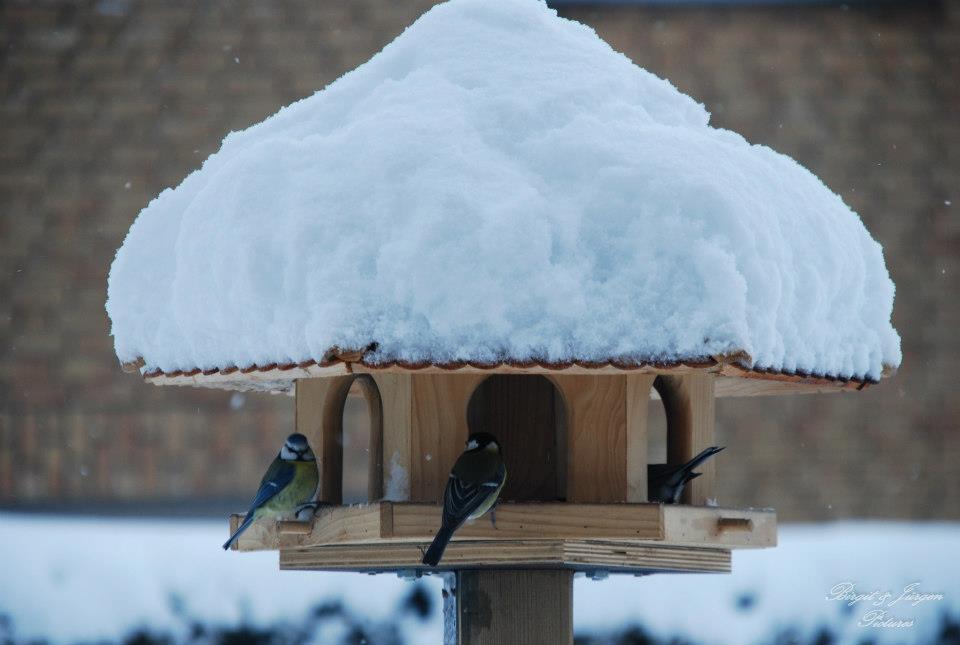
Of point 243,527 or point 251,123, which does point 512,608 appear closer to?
point 243,527

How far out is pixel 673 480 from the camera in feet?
11.7

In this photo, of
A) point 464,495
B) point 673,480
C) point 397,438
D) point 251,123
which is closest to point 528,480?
point 673,480

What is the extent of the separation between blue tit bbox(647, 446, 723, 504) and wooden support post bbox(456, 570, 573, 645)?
39 centimetres

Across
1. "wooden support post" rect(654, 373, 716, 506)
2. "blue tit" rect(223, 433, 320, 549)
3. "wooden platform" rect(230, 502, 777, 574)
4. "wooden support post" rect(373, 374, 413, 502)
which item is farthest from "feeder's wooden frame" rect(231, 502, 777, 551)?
"wooden support post" rect(654, 373, 716, 506)

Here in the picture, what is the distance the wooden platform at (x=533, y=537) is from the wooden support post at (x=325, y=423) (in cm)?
19

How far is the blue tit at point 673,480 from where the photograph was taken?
3.55 metres

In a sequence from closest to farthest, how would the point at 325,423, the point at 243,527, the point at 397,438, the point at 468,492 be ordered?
the point at 468,492
the point at 397,438
the point at 243,527
the point at 325,423

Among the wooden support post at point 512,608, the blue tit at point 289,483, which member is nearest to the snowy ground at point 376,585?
the wooden support post at point 512,608

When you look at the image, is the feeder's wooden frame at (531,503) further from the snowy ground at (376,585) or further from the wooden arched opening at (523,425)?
the snowy ground at (376,585)

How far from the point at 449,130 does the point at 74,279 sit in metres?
4.55

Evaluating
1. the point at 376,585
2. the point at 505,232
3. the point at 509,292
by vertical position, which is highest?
the point at 505,232

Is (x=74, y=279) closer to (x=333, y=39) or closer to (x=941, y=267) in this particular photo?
(x=333, y=39)

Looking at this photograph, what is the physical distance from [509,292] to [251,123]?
438cm

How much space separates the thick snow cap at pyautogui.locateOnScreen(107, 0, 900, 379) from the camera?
2857 millimetres
